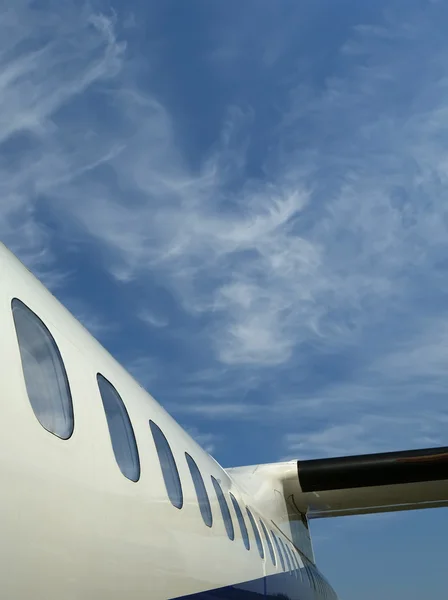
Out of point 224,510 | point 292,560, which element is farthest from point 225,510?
point 292,560

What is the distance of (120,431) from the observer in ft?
10.4

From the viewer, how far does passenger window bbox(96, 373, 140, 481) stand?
2.99m

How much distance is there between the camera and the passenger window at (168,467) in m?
3.71

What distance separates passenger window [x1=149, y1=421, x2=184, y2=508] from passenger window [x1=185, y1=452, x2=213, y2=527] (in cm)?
41

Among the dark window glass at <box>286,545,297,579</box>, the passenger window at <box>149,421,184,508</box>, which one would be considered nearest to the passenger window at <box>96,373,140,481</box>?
the passenger window at <box>149,421,184,508</box>

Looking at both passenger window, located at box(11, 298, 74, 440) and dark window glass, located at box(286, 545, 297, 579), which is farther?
dark window glass, located at box(286, 545, 297, 579)

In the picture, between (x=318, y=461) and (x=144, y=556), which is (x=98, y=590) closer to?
(x=144, y=556)

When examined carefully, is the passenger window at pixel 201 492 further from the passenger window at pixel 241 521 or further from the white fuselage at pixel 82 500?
the passenger window at pixel 241 521

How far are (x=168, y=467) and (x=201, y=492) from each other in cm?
71

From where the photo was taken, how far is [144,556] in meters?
2.87

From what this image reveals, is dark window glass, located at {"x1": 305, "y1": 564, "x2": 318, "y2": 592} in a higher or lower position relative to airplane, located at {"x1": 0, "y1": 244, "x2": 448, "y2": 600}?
higher

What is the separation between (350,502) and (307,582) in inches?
105

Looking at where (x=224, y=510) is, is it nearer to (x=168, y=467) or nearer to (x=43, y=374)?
(x=168, y=467)

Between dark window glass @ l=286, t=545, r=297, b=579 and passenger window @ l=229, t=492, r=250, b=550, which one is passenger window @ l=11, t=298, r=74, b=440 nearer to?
passenger window @ l=229, t=492, r=250, b=550
